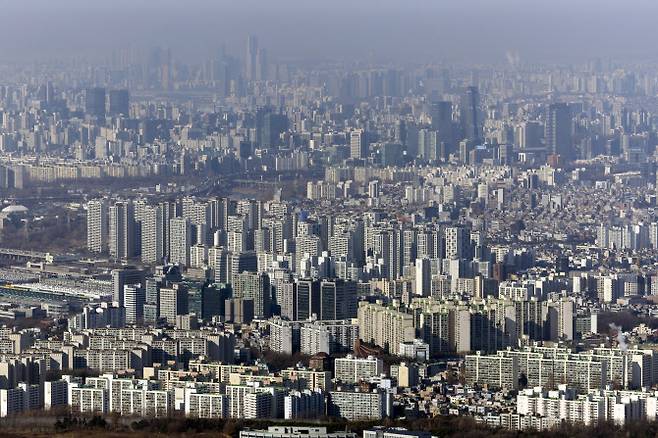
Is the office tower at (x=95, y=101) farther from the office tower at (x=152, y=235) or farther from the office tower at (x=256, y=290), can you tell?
the office tower at (x=256, y=290)

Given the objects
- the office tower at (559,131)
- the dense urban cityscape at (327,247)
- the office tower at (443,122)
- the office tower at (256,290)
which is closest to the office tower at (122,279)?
the dense urban cityscape at (327,247)

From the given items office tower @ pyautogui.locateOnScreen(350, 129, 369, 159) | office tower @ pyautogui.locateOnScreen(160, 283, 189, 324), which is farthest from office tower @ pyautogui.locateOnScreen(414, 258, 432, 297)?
office tower @ pyautogui.locateOnScreen(350, 129, 369, 159)

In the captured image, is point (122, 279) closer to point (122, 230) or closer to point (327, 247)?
point (327, 247)

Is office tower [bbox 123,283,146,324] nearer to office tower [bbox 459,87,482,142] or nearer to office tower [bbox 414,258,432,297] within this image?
office tower [bbox 414,258,432,297]

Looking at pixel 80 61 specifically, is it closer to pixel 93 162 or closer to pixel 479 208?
pixel 93 162

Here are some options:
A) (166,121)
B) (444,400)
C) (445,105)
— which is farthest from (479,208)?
(444,400)
